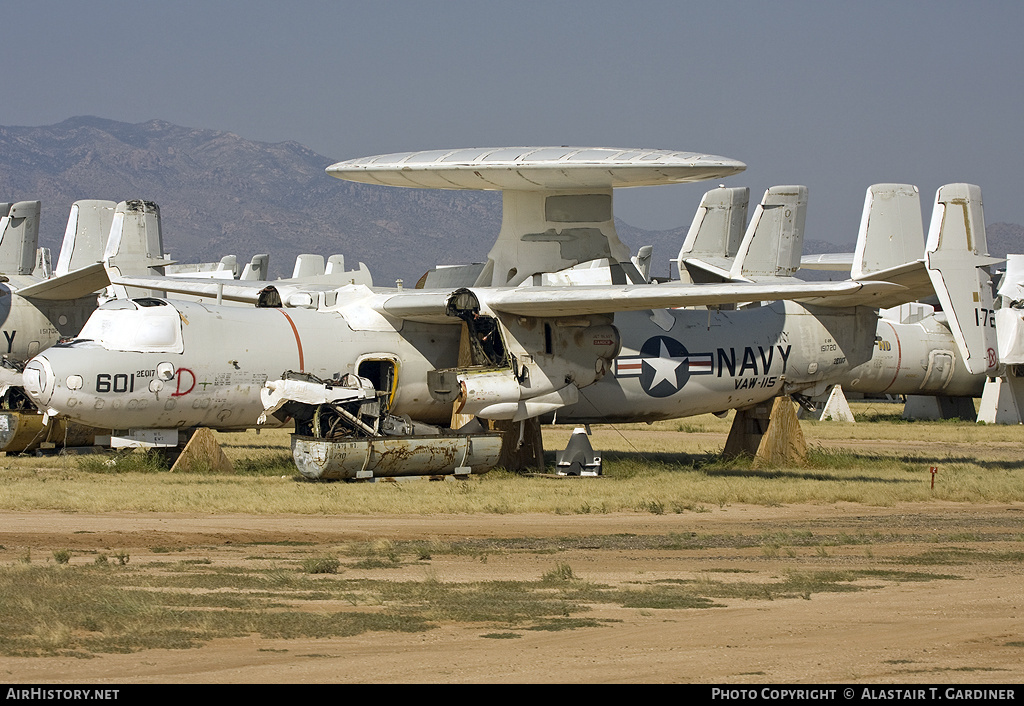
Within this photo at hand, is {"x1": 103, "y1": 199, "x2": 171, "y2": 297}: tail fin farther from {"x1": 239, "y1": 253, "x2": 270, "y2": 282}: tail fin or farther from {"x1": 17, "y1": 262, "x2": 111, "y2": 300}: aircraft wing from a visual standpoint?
{"x1": 239, "y1": 253, "x2": 270, "y2": 282}: tail fin

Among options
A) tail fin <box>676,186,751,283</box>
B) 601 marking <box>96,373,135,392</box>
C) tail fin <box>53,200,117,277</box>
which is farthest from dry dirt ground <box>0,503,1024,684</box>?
tail fin <box>676,186,751,283</box>

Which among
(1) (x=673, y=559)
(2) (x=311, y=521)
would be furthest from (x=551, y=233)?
(1) (x=673, y=559)

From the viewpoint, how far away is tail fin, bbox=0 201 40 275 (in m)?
35.9

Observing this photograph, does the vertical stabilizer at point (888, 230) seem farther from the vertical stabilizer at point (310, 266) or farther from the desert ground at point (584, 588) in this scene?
the vertical stabilizer at point (310, 266)

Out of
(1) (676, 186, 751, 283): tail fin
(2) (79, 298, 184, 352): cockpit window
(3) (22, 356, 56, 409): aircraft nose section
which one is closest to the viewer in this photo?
(3) (22, 356, 56, 409): aircraft nose section

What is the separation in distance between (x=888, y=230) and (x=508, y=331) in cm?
834

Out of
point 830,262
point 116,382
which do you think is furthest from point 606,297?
point 830,262

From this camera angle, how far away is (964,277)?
21.7 metres

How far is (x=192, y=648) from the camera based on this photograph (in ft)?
27.5

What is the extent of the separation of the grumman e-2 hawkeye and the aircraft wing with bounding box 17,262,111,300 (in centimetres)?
735

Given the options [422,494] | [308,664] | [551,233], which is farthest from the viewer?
[551,233]

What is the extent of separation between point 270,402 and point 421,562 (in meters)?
7.62

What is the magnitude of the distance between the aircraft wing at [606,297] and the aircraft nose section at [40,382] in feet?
18.3
